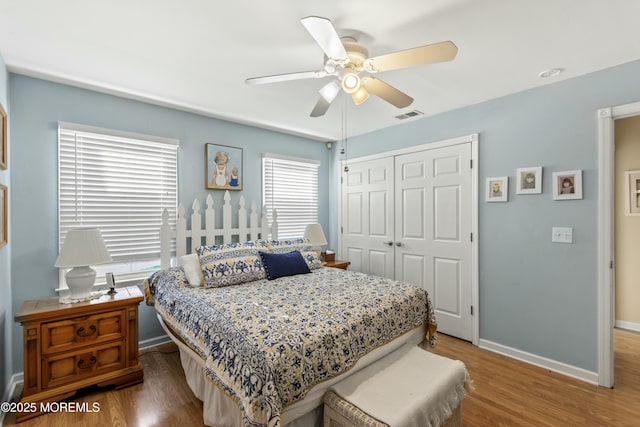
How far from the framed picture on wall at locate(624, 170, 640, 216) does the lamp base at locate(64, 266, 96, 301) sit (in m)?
5.46

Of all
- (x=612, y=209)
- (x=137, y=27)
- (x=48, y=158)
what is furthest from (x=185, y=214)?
(x=612, y=209)

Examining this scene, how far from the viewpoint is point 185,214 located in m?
3.16

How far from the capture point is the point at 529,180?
270 centimetres

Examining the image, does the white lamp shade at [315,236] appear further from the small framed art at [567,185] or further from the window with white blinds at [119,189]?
the small framed art at [567,185]

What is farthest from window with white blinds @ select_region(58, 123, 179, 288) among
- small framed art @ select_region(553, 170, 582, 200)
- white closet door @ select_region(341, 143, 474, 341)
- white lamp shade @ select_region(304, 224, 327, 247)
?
small framed art @ select_region(553, 170, 582, 200)

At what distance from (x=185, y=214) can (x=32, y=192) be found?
119cm

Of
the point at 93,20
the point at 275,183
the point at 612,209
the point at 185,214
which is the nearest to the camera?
the point at 93,20

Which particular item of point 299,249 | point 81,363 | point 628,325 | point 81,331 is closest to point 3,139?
point 81,331

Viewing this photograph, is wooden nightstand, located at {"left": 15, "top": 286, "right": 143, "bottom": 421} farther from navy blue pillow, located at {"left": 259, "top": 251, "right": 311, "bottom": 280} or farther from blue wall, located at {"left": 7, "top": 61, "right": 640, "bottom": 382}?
navy blue pillow, located at {"left": 259, "top": 251, "right": 311, "bottom": 280}

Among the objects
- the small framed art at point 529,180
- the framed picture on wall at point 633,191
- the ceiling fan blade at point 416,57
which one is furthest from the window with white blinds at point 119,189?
the framed picture on wall at point 633,191

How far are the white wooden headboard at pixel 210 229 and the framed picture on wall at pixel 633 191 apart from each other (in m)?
4.14

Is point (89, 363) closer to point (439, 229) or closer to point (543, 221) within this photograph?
point (439, 229)

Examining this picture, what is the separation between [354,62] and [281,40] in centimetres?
50

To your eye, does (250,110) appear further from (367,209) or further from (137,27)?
(367,209)
